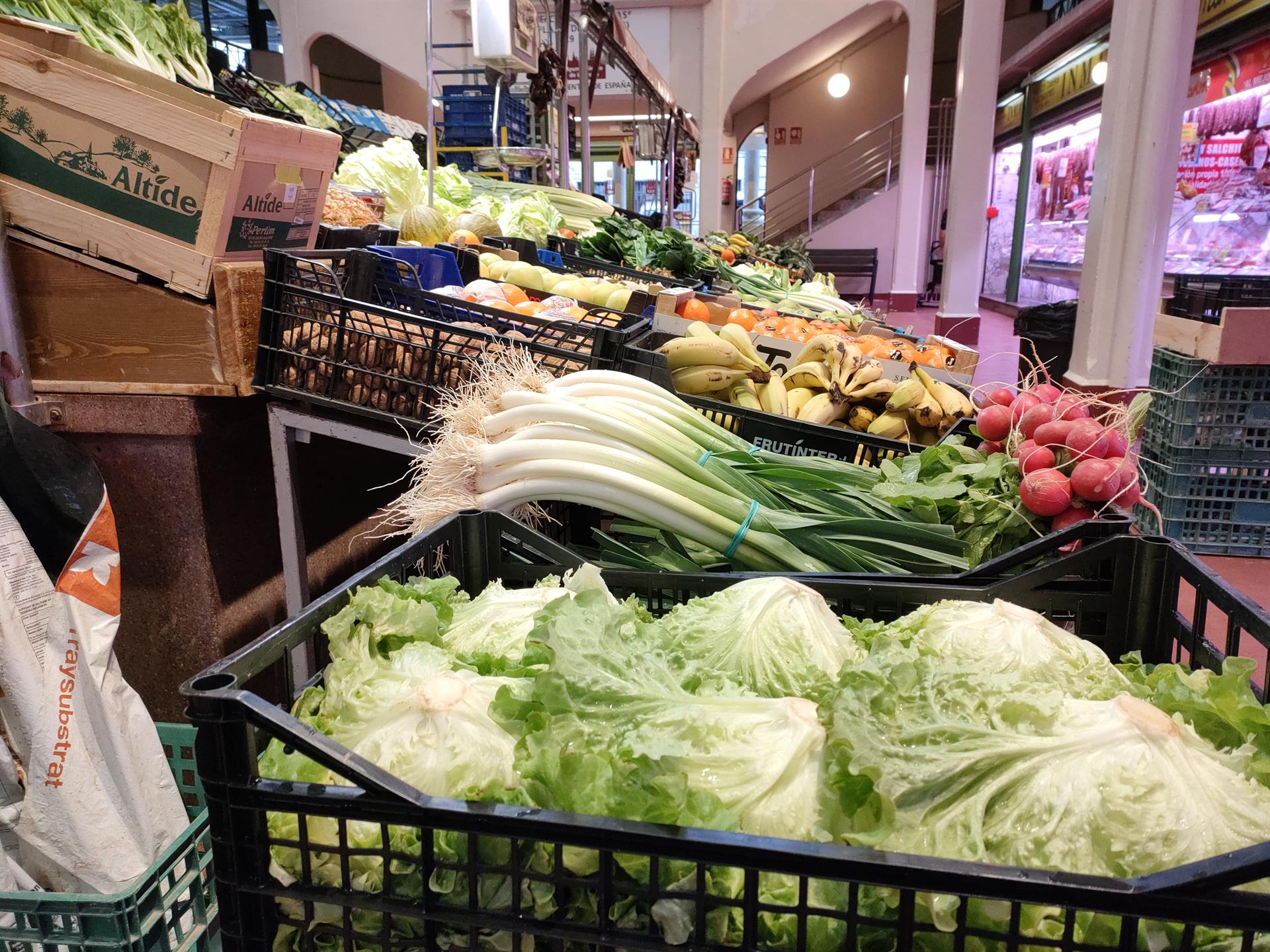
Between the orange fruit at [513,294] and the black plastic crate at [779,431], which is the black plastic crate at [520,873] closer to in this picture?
→ the black plastic crate at [779,431]

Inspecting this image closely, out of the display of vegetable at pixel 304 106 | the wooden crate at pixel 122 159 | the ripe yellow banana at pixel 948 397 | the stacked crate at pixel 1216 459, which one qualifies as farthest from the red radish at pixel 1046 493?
the display of vegetable at pixel 304 106

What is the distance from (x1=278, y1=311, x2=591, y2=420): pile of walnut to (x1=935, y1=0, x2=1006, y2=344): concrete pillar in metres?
8.34

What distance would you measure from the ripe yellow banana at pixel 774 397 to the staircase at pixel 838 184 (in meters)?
15.7

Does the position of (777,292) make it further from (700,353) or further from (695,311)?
(700,353)

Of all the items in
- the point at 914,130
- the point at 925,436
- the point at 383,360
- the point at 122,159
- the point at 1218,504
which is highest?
the point at 914,130

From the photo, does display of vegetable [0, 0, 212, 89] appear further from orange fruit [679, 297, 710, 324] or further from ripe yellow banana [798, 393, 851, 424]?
ripe yellow banana [798, 393, 851, 424]

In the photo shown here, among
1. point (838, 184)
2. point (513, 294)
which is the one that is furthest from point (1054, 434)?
point (838, 184)

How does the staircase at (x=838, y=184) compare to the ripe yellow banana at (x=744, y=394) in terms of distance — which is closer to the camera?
the ripe yellow banana at (x=744, y=394)

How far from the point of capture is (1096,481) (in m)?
1.74

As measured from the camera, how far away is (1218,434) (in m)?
4.23

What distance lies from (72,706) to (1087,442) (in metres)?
2.18

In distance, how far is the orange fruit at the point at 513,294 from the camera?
2.94 metres

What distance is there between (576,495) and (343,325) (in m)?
0.86

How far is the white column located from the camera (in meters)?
4.47
